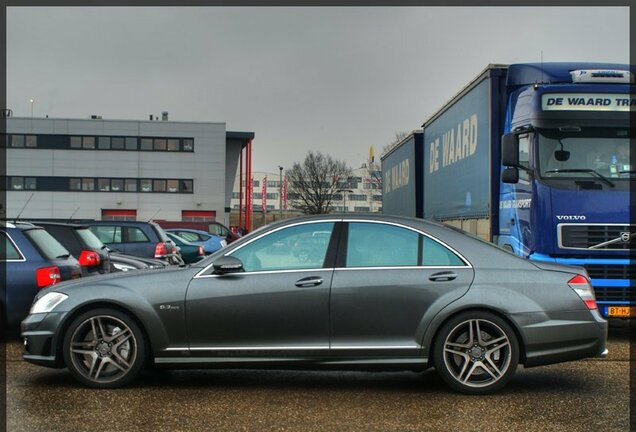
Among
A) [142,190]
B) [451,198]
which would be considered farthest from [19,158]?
[451,198]

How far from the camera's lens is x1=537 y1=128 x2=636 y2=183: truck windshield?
8.96m

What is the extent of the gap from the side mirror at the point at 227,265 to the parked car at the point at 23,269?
304cm

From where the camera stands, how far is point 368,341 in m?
5.93

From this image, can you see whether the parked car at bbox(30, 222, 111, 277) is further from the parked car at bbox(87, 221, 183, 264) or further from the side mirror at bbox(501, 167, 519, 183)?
the side mirror at bbox(501, 167, 519, 183)

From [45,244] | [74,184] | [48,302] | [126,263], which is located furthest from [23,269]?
[74,184]

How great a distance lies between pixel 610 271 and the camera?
8.94m

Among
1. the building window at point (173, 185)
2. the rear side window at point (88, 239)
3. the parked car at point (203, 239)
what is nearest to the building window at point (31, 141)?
the building window at point (173, 185)

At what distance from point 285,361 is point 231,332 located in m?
0.51

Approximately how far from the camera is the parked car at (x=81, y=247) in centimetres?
1014

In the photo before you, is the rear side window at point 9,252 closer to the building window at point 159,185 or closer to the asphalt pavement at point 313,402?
the asphalt pavement at point 313,402

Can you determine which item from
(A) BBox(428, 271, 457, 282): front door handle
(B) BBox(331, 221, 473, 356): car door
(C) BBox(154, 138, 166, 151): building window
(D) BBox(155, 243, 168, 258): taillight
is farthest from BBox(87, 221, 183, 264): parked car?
(C) BBox(154, 138, 166, 151): building window

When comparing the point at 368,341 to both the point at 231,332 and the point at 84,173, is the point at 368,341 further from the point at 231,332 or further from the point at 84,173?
the point at 84,173

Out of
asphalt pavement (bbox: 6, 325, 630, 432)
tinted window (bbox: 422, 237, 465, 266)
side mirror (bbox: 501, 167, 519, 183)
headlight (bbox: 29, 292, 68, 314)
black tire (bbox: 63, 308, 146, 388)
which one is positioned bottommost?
asphalt pavement (bbox: 6, 325, 630, 432)

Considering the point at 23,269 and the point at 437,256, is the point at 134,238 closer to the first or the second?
the point at 23,269
